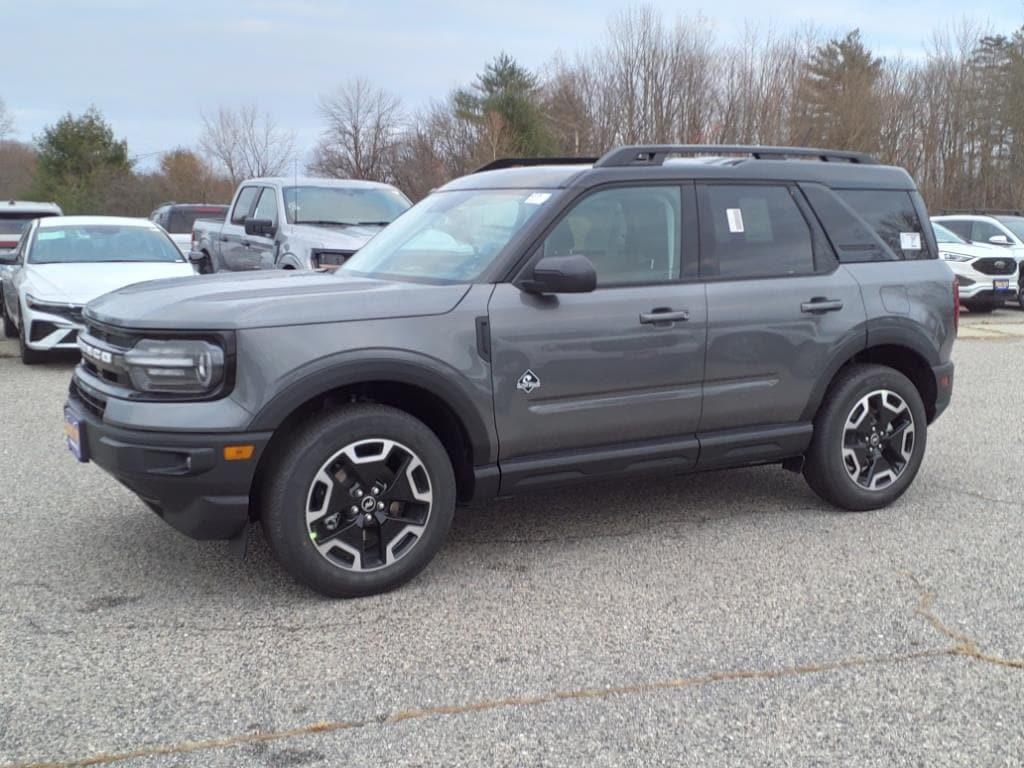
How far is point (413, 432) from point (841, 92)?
37.1 metres

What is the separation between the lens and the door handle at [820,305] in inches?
195

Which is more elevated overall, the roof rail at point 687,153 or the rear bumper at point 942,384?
the roof rail at point 687,153

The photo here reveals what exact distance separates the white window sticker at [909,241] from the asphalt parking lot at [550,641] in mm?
1405

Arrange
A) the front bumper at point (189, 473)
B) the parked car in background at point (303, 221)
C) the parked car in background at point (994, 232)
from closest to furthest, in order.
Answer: the front bumper at point (189, 473)
the parked car in background at point (303, 221)
the parked car in background at point (994, 232)

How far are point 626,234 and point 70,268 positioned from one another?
7.76 meters

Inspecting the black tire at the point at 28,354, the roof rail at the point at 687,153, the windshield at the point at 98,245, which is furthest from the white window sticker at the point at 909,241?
the black tire at the point at 28,354

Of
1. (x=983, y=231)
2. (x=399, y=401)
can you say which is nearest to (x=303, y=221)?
(x=399, y=401)

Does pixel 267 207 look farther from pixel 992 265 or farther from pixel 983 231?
pixel 983 231

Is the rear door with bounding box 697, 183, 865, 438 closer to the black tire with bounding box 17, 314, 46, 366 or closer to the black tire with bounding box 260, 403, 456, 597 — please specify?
the black tire with bounding box 260, 403, 456, 597

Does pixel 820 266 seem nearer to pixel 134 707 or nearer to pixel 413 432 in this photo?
pixel 413 432

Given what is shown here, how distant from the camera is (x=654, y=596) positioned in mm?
4148

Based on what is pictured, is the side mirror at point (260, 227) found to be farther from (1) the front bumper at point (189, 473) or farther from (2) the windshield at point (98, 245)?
(1) the front bumper at point (189, 473)


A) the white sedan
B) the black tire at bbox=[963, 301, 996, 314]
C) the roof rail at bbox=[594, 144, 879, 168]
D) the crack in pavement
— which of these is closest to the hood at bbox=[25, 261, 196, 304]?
the white sedan

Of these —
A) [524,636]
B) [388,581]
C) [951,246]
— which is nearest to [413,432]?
[388,581]
